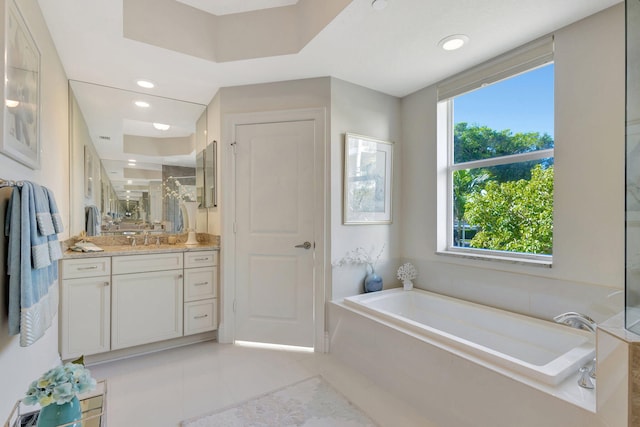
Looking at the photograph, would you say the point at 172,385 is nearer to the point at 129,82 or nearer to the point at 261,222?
the point at 261,222

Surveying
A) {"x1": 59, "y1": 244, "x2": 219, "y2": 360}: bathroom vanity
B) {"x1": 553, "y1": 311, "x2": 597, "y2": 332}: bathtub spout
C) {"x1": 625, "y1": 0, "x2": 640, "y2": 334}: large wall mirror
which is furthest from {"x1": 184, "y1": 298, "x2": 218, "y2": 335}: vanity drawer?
{"x1": 625, "y1": 0, "x2": 640, "y2": 334}: large wall mirror

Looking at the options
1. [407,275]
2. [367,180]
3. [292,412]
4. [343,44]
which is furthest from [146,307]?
[343,44]

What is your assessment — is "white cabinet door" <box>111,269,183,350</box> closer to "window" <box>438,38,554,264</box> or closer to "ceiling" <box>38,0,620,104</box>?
"ceiling" <box>38,0,620,104</box>

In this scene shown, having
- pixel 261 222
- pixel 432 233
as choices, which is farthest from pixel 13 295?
pixel 432 233

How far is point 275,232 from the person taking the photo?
2738 mm

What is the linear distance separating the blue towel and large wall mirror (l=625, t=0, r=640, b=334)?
92.5 inches

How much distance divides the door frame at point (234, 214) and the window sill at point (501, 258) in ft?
3.55

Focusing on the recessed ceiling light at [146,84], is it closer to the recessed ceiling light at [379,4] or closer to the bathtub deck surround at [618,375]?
the recessed ceiling light at [379,4]

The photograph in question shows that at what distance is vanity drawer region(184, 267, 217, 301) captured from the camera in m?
2.73

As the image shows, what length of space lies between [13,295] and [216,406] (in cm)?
123

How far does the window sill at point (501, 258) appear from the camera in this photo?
2058 mm

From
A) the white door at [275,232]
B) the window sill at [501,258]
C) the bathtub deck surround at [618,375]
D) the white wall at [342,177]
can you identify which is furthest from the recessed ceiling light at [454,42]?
the bathtub deck surround at [618,375]

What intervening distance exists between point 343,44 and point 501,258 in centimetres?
193

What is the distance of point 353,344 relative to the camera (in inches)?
93.1
